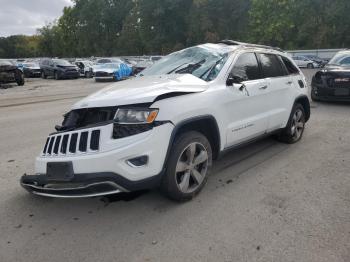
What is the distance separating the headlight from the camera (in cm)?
342

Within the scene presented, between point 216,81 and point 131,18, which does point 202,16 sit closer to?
point 131,18

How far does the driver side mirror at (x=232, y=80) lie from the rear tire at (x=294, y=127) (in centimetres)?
181

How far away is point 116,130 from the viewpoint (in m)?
3.37

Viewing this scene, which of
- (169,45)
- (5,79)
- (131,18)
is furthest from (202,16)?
(5,79)

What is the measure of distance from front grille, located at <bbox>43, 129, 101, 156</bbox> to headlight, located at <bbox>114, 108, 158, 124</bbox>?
0.25 m

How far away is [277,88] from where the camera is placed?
541 cm

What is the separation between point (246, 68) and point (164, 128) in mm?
1919

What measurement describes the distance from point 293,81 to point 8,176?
4.56 meters

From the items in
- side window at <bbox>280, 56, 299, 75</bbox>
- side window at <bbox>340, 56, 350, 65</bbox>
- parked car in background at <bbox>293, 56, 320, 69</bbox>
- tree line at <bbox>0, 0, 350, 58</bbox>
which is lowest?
parked car in background at <bbox>293, 56, 320, 69</bbox>

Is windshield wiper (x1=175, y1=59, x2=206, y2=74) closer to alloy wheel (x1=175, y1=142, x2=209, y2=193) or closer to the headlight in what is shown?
alloy wheel (x1=175, y1=142, x2=209, y2=193)

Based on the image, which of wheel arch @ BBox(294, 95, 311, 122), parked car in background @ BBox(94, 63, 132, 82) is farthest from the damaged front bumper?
parked car in background @ BBox(94, 63, 132, 82)

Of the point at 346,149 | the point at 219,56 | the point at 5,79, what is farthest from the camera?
the point at 5,79

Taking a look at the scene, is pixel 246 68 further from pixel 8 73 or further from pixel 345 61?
pixel 8 73

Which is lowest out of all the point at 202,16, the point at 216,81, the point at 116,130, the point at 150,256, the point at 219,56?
the point at 150,256
